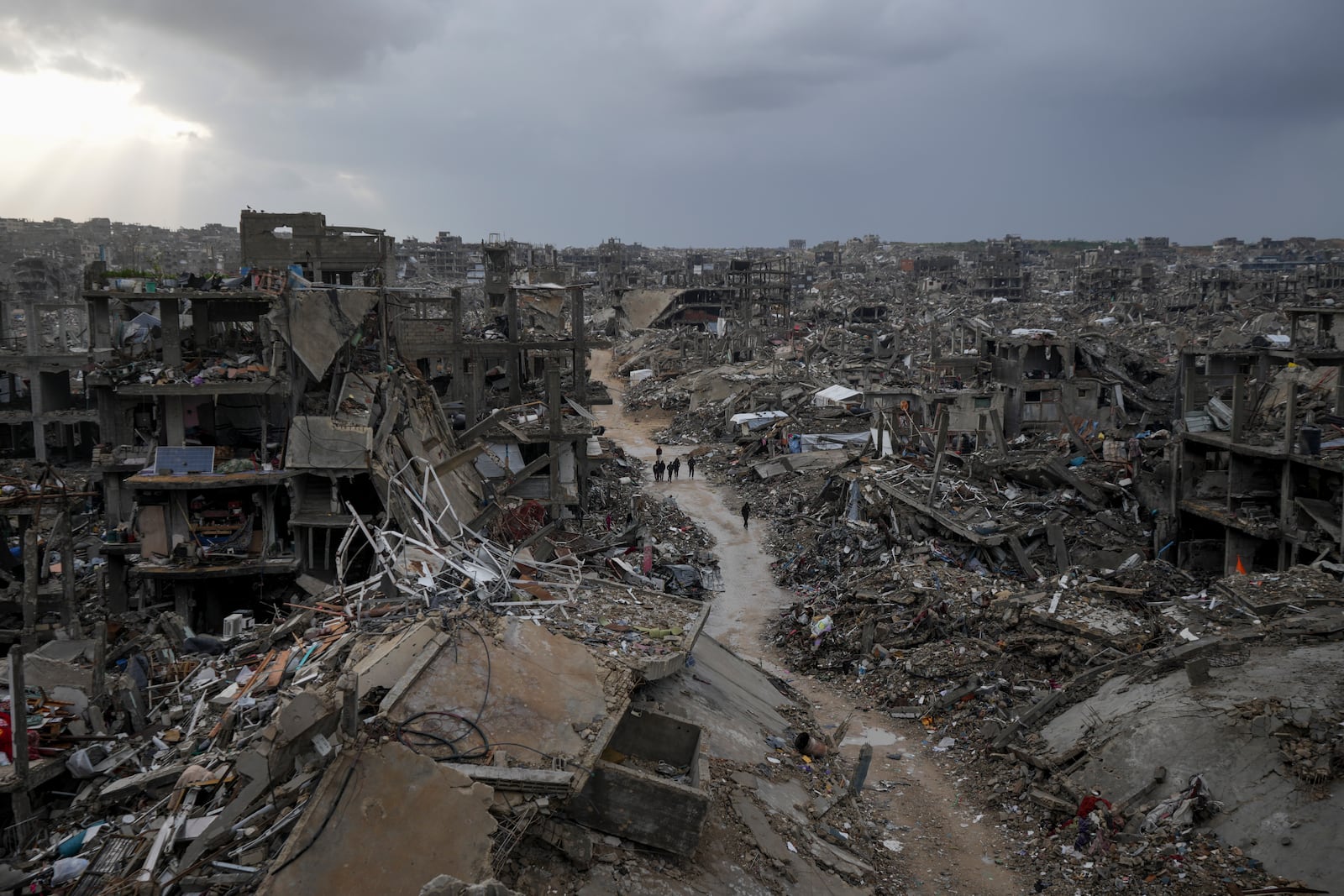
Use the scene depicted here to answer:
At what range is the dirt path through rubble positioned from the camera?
1043cm

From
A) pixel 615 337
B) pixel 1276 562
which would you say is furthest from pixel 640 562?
pixel 615 337

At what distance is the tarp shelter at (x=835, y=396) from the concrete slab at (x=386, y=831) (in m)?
30.4

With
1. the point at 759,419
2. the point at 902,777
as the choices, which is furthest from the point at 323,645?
the point at 759,419

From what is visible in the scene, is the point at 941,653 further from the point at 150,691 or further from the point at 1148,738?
the point at 150,691

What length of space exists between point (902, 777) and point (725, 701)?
2488 millimetres

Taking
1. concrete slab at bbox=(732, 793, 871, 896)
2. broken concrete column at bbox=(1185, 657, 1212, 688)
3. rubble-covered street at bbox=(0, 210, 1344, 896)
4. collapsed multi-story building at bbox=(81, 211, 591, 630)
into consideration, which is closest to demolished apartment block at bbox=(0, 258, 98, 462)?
rubble-covered street at bbox=(0, 210, 1344, 896)

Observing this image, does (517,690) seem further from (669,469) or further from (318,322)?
(669,469)

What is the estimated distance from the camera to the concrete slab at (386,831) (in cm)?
634

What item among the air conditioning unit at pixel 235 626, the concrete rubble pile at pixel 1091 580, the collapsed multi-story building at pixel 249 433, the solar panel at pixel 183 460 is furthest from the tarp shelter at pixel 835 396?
the air conditioning unit at pixel 235 626

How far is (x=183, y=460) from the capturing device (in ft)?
54.8

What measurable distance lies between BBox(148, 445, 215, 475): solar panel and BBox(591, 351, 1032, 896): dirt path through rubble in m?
9.03

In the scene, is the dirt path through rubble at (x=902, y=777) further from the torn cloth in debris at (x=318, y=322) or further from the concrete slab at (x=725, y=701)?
the torn cloth in debris at (x=318, y=322)

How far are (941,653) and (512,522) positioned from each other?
28.7 feet

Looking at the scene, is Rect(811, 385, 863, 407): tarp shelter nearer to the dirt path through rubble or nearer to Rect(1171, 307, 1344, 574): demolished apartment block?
the dirt path through rubble
